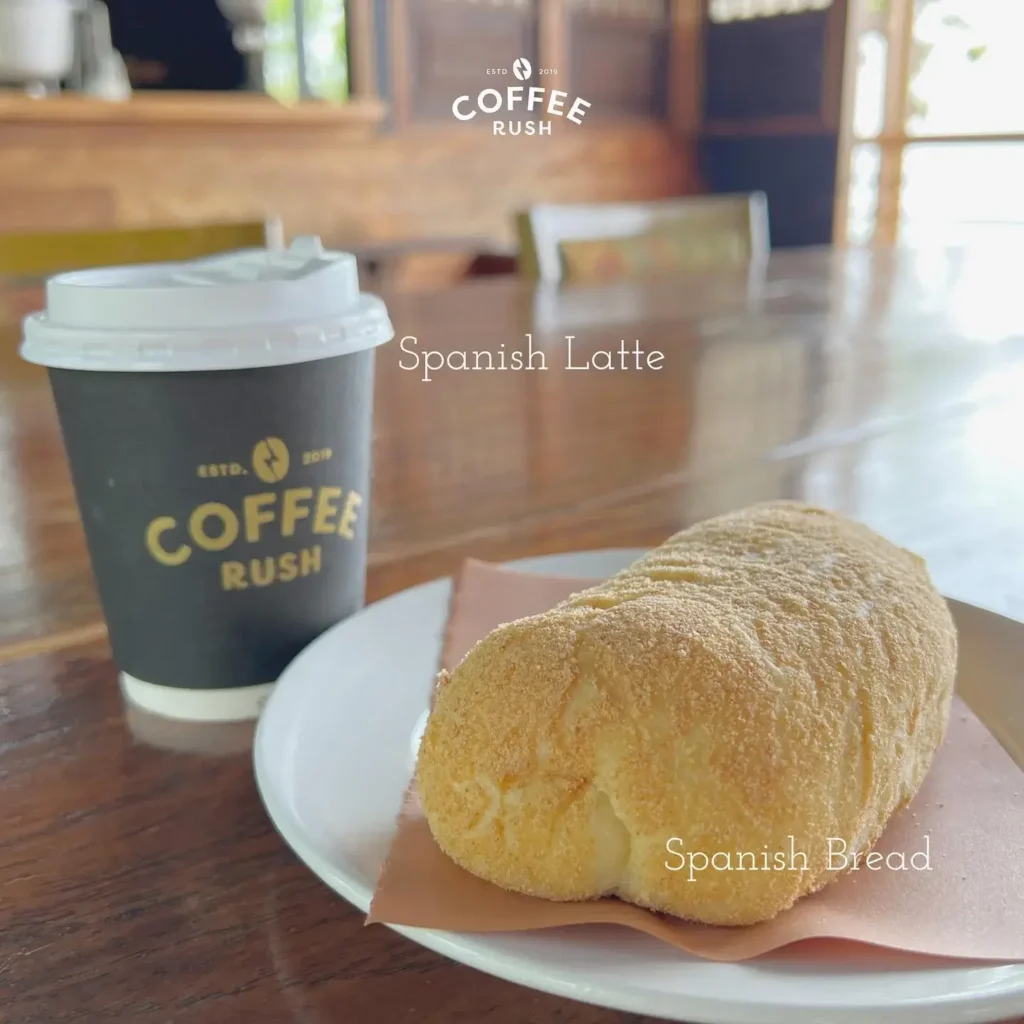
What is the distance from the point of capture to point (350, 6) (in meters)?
3.25

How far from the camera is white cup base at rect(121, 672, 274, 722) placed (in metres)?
0.44

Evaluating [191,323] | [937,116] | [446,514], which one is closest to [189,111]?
[446,514]

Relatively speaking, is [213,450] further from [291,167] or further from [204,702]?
[291,167]

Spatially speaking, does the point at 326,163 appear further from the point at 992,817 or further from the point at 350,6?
the point at 992,817

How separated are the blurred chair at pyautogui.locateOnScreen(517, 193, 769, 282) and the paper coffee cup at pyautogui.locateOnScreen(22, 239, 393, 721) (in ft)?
4.78

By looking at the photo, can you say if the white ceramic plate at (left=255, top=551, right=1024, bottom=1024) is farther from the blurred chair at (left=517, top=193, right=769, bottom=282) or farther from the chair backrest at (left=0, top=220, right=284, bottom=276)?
the blurred chair at (left=517, top=193, right=769, bottom=282)

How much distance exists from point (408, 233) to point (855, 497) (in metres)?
3.15

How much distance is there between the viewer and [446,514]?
717mm

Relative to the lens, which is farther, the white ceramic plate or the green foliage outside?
the green foliage outside

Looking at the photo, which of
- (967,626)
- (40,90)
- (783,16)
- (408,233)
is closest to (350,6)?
(408,233)

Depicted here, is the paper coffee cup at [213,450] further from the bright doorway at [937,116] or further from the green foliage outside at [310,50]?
the bright doorway at [937,116]

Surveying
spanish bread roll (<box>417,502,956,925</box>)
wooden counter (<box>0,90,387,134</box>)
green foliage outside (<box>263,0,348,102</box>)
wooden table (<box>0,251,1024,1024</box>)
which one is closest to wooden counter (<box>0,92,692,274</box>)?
wooden counter (<box>0,90,387,134</box>)

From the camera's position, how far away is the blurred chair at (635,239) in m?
1.91

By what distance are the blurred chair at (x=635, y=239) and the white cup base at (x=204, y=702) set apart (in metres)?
1.49
